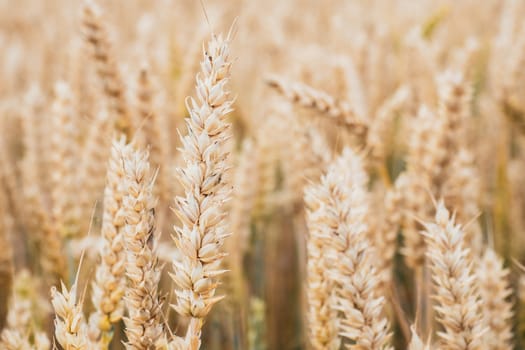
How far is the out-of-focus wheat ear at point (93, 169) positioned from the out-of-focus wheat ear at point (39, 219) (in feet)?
0.24

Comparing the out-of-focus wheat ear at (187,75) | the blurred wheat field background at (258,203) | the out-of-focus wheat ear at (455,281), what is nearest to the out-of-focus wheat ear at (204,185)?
the blurred wheat field background at (258,203)

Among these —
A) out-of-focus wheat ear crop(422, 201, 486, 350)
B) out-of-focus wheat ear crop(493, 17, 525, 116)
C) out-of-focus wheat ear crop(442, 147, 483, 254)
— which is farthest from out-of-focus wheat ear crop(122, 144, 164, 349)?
out-of-focus wheat ear crop(493, 17, 525, 116)

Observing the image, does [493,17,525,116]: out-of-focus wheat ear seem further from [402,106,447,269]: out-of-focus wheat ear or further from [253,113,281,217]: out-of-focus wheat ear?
[253,113,281,217]: out-of-focus wheat ear

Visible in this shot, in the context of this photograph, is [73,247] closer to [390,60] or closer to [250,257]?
[250,257]

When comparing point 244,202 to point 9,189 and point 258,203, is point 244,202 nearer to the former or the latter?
point 258,203

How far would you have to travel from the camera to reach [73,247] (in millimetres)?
1052

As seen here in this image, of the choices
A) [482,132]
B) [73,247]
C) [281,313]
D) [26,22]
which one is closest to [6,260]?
[73,247]

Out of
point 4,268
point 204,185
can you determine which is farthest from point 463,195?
point 4,268

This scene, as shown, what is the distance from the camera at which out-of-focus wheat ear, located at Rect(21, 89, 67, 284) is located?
1083mm

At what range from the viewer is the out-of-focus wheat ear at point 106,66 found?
1.00 meters

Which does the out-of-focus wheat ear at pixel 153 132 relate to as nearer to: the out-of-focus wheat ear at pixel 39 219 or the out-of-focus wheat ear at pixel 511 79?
the out-of-focus wheat ear at pixel 39 219

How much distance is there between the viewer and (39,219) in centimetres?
119

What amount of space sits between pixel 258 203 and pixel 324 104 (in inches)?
15.6

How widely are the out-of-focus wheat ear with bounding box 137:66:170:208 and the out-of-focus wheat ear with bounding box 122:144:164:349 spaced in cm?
46
